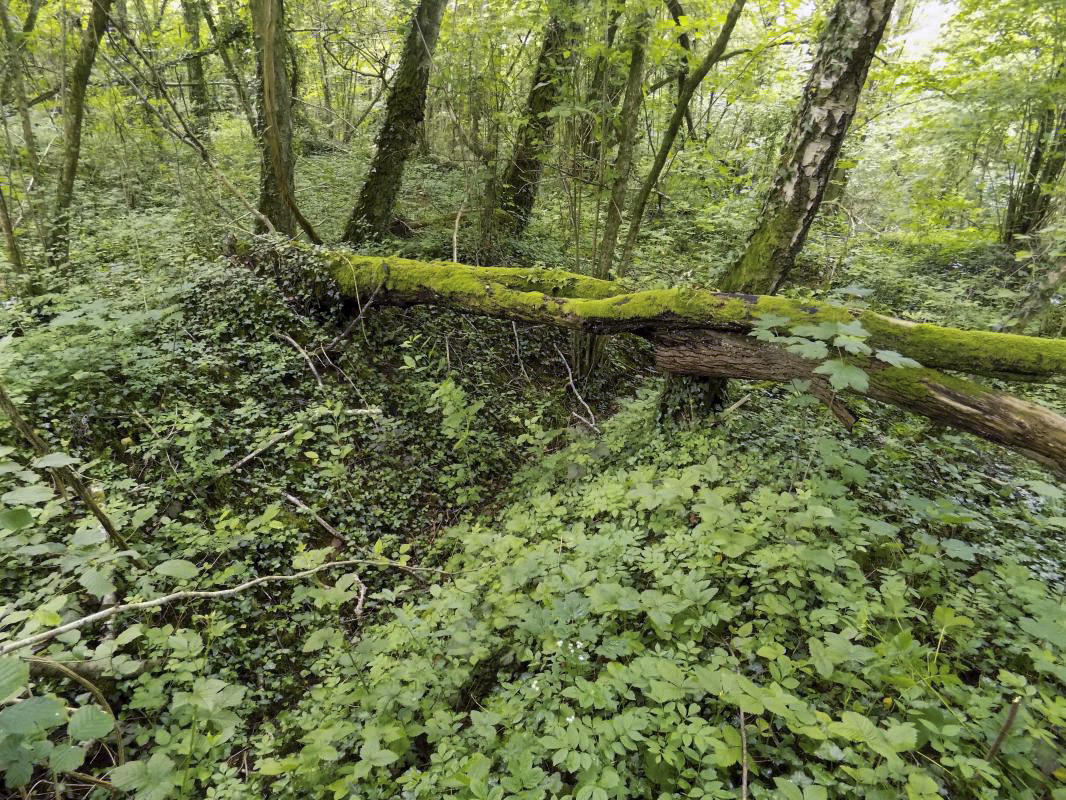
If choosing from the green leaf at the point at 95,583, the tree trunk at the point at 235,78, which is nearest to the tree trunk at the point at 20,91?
the tree trunk at the point at 235,78

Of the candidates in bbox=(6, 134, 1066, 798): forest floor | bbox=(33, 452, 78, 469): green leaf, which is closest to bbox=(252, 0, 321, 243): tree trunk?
bbox=(6, 134, 1066, 798): forest floor

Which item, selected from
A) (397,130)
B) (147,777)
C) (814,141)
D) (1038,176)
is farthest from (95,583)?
(1038,176)

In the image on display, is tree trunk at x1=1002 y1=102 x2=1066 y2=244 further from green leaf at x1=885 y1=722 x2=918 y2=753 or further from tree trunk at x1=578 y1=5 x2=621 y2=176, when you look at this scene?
green leaf at x1=885 y1=722 x2=918 y2=753

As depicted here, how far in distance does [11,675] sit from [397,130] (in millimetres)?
6816

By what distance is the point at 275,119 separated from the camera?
17.3ft

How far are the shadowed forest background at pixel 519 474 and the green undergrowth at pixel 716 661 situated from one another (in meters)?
0.02

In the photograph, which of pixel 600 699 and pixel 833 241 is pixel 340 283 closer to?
pixel 600 699

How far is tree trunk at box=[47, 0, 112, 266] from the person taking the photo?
558cm

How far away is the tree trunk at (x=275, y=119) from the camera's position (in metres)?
4.84

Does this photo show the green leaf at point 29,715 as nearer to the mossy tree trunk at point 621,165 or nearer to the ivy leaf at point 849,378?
the ivy leaf at point 849,378

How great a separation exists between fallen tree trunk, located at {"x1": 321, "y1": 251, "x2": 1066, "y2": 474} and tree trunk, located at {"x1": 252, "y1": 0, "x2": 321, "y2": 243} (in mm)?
1230

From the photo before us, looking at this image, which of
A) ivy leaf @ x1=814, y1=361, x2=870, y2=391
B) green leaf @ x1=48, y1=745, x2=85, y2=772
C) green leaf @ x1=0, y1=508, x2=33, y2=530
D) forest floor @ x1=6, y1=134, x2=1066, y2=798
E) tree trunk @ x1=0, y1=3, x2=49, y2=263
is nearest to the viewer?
green leaf @ x1=48, y1=745, x2=85, y2=772

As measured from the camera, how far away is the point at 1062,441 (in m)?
2.67

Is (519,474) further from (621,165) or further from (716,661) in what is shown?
(621,165)
